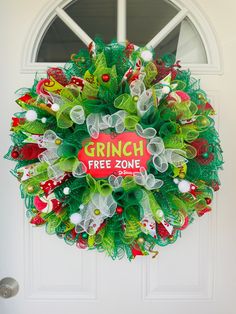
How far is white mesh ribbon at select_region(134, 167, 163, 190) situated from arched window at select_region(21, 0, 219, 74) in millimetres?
419

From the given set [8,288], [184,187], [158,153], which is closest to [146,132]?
[158,153]

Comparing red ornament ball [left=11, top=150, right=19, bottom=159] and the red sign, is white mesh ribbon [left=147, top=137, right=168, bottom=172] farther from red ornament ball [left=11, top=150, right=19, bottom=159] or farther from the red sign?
red ornament ball [left=11, top=150, right=19, bottom=159]

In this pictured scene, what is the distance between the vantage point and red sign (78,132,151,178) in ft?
3.02

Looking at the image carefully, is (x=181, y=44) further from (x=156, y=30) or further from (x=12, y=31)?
(x=12, y=31)

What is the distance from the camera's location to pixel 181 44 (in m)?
1.11

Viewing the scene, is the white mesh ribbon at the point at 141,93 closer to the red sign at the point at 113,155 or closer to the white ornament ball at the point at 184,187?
the red sign at the point at 113,155

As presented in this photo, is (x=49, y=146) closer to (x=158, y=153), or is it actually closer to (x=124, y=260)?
(x=158, y=153)

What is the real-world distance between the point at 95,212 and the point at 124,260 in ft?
0.99

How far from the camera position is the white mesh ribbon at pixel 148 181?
0.89m

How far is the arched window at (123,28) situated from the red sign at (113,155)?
0.34m

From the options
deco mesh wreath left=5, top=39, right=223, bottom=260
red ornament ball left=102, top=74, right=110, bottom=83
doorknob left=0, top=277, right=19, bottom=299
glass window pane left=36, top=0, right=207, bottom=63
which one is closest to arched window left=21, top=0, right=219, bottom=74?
glass window pane left=36, top=0, right=207, bottom=63

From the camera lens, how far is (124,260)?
112 centimetres

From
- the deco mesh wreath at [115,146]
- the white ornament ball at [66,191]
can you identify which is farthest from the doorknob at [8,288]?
the white ornament ball at [66,191]

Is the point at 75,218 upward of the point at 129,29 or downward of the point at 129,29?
downward
